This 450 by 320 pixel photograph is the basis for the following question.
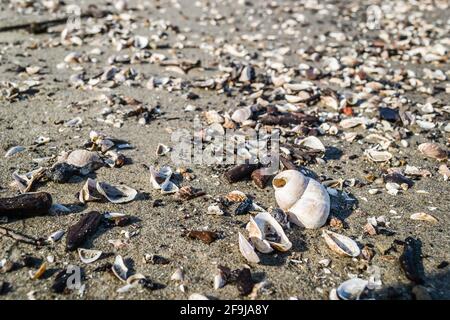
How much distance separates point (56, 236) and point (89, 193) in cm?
47

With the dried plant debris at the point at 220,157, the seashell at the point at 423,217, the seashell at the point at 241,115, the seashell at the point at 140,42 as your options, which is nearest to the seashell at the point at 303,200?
the dried plant debris at the point at 220,157

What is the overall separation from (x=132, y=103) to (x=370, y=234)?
2.96 meters


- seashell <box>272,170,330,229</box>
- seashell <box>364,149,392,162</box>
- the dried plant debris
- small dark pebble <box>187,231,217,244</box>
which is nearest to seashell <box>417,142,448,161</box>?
the dried plant debris

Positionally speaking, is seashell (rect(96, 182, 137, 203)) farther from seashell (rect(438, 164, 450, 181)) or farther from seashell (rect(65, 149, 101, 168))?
seashell (rect(438, 164, 450, 181))

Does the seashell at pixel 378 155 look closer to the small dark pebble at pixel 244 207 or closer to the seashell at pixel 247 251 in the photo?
the small dark pebble at pixel 244 207

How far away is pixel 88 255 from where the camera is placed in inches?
113

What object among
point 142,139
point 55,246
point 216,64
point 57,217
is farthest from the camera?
point 216,64

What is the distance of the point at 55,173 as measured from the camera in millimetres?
3559

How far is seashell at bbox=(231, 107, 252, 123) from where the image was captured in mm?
4699

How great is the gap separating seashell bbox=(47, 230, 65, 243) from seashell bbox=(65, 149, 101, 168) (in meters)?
0.84

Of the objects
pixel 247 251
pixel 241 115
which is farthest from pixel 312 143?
pixel 247 251

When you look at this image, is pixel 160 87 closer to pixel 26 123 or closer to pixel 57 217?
pixel 26 123

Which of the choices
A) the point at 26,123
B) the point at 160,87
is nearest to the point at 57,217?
the point at 26,123

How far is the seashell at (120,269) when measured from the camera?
2.70m
